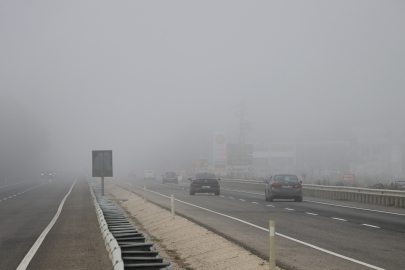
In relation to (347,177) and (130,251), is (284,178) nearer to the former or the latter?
(130,251)

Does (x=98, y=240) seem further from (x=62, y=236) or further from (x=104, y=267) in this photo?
(x=104, y=267)

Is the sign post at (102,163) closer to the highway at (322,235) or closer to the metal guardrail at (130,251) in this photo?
the highway at (322,235)

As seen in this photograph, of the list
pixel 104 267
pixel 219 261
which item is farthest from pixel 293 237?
pixel 104 267

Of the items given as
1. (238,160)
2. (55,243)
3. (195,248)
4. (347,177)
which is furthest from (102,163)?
(238,160)

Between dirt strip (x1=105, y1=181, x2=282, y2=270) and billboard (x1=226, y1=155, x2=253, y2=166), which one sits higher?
billboard (x1=226, y1=155, x2=253, y2=166)

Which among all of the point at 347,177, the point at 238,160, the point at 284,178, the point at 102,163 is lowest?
the point at 347,177

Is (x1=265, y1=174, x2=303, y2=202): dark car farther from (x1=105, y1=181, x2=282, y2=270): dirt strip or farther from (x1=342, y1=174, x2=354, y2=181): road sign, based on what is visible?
(x1=342, y1=174, x2=354, y2=181): road sign

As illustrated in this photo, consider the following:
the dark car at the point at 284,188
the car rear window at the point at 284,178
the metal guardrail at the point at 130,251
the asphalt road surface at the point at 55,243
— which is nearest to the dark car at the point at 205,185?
the dark car at the point at 284,188

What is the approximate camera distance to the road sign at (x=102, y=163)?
35.1m

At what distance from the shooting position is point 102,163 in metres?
35.2

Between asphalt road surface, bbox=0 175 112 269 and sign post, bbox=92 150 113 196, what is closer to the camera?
asphalt road surface, bbox=0 175 112 269

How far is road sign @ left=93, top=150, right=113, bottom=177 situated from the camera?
35094 mm

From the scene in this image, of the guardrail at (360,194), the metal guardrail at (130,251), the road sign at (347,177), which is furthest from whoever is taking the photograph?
the road sign at (347,177)

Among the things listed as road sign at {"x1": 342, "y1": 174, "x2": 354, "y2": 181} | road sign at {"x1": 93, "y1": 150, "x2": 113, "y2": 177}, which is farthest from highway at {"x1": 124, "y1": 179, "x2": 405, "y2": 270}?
road sign at {"x1": 342, "y1": 174, "x2": 354, "y2": 181}
